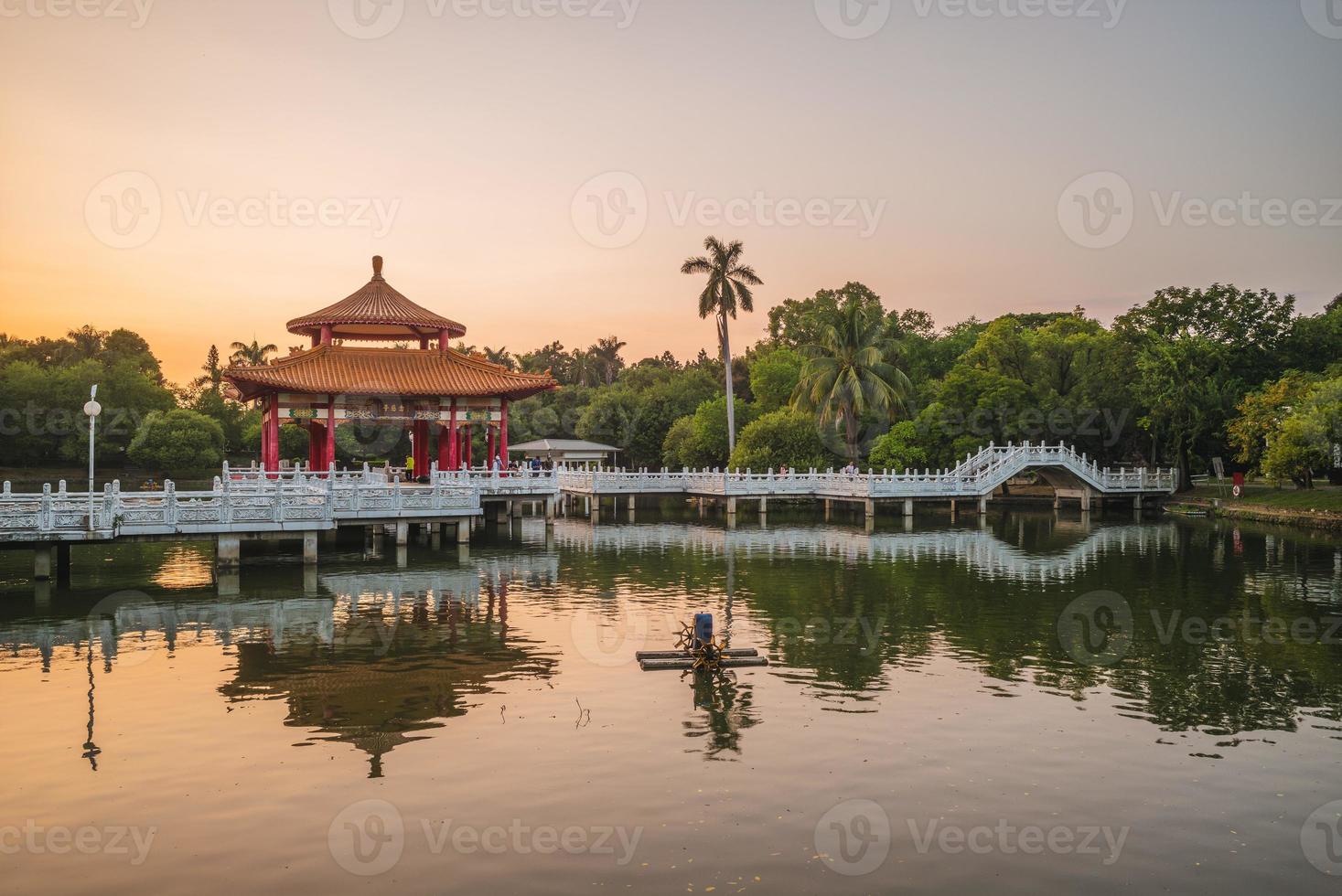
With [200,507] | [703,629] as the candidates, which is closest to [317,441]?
[200,507]

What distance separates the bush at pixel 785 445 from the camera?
52.4 meters

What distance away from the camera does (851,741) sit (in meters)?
11.9

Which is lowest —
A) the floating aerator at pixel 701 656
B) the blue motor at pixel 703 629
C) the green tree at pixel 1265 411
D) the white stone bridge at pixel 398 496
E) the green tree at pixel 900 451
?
the floating aerator at pixel 701 656

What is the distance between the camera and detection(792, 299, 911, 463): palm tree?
50.1m

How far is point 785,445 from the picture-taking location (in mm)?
52781

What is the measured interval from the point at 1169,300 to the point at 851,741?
48.6 metres

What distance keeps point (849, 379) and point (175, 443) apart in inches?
1648

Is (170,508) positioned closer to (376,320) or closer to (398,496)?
(398,496)

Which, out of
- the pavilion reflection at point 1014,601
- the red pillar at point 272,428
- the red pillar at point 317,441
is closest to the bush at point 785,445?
the pavilion reflection at point 1014,601

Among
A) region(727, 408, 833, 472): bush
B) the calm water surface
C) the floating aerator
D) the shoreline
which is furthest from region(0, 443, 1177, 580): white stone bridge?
the floating aerator

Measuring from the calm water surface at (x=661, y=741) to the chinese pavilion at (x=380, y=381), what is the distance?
1459 cm

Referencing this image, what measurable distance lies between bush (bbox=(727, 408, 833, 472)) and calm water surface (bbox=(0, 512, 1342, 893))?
95.4 feet

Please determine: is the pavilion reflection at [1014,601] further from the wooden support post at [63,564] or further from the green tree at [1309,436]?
the wooden support post at [63,564]

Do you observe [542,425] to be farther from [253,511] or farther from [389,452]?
[253,511]
